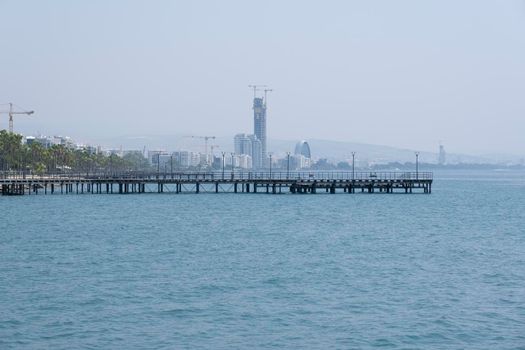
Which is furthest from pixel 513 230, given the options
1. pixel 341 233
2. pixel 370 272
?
pixel 370 272

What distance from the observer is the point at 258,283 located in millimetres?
42344

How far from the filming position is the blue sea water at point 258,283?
105 feet

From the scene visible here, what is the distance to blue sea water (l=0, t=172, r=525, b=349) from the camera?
32.0m

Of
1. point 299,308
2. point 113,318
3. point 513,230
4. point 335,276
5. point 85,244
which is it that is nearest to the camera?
point 113,318

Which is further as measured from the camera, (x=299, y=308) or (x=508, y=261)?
(x=508, y=261)

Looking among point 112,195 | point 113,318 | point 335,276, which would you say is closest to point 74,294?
point 113,318

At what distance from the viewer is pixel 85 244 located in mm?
58906

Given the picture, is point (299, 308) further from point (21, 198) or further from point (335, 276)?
point (21, 198)

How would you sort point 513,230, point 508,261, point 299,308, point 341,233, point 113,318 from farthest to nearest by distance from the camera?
point 513,230 → point 341,233 → point 508,261 → point 299,308 → point 113,318

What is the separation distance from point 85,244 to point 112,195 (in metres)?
63.1

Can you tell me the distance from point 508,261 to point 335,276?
38.6ft

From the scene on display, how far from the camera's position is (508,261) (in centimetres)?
5188

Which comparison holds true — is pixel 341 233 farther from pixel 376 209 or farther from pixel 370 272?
pixel 376 209

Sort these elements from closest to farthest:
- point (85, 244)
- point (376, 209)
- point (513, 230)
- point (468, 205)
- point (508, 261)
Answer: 1. point (508, 261)
2. point (85, 244)
3. point (513, 230)
4. point (376, 209)
5. point (468, 205)
